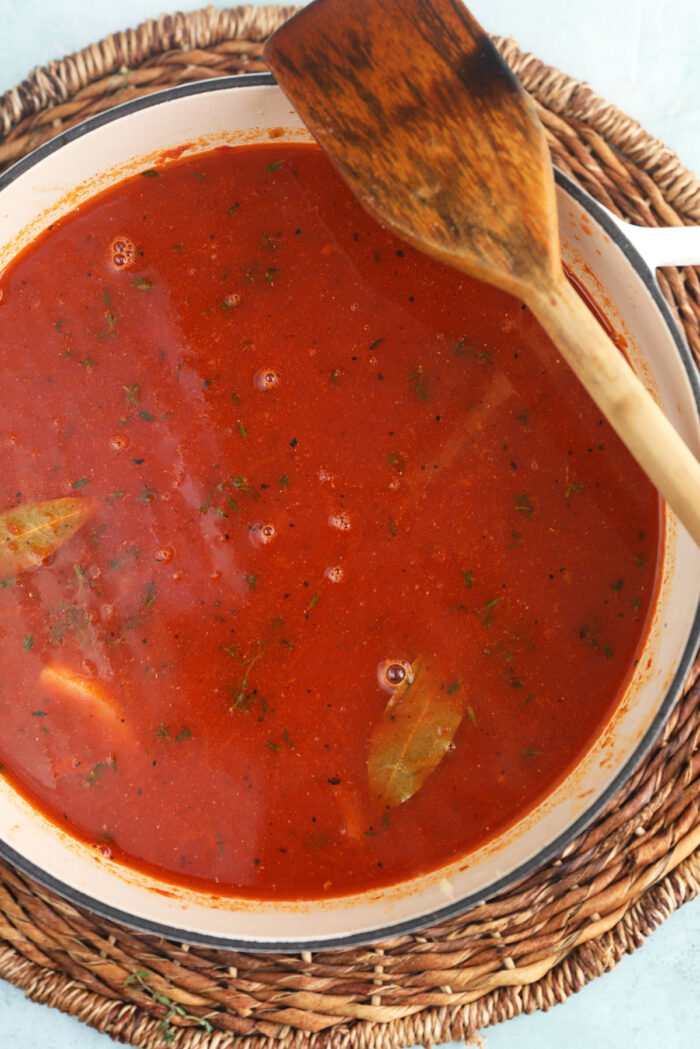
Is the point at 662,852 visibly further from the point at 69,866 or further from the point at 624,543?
the point at 69,866

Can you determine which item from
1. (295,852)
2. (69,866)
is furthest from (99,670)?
(295,852)

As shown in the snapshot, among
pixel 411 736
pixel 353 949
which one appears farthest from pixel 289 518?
pixel 353 949

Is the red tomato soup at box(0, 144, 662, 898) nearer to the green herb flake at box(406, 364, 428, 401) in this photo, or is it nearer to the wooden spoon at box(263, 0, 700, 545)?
the green herb flake at box(406, 364, 428, 401)

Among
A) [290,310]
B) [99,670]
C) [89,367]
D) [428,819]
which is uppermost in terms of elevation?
[89,367]

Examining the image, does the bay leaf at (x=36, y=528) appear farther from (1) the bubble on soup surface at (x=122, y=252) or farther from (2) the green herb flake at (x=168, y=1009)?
(2) the green herb flake at (x=168, y=1009)

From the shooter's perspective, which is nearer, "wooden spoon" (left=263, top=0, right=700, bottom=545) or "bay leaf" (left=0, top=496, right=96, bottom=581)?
"wooden spoon" (left=263, top=0, right=700, bottom=545)

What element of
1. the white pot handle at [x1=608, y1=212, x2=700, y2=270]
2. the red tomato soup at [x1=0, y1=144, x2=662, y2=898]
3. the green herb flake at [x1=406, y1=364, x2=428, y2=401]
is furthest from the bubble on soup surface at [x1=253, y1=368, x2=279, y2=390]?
the white pot handle at [x1=608, y1=212, x2=700, y2=270]

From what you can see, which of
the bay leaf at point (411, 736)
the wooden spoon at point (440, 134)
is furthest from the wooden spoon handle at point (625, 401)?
the bay leaf at point (411, 736)
